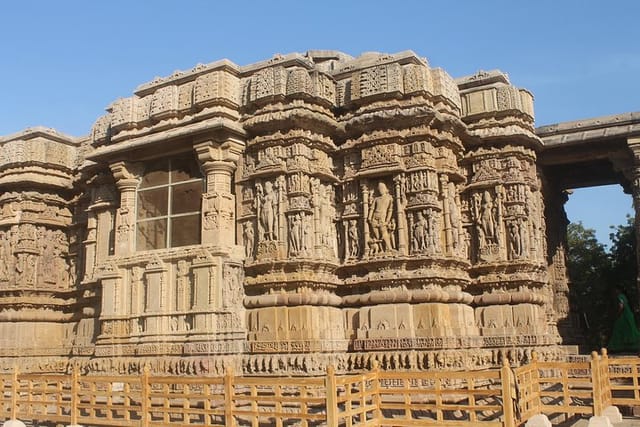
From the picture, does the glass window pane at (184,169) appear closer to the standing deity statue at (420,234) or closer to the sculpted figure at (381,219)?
the sculpted figure at (381,219)

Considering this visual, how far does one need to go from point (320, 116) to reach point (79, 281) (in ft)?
26.4

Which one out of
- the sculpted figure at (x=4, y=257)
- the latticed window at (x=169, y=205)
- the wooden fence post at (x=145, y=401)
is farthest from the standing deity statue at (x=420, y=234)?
the sculpted figure at (x=4, y=257)

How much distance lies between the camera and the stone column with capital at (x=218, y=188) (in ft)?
43.1

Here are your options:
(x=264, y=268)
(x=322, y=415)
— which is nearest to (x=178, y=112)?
(x=264, y=268)

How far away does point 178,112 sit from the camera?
14.2 m

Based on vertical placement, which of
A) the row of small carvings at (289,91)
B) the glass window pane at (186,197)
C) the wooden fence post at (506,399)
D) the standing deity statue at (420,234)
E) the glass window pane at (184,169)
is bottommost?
the wooden fence post at (506,399)

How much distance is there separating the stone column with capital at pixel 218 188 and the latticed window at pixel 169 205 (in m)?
0.47

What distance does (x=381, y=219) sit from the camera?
12945 millimetres

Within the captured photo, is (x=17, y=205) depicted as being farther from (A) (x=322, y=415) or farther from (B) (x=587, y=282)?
(B) (x=587, y=282)

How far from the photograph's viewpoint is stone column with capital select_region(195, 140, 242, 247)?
13.1 m

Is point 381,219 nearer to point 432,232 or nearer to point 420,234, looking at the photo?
point 420,234

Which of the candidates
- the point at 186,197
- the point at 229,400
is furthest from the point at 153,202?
the point at 229,400

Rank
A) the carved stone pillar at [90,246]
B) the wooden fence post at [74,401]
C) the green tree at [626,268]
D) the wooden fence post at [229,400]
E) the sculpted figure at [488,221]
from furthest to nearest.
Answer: the green tree at [626,268] → the carved stone pillar at [90,246] → the sculpted figure at [488,221] → the wooden fence post at [74,401] → the wooden fence post at [229,400]

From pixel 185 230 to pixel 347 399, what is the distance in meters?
6.80
